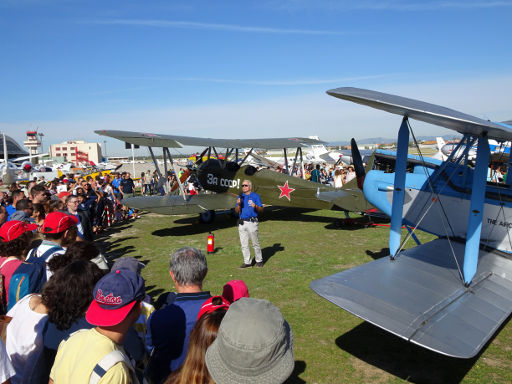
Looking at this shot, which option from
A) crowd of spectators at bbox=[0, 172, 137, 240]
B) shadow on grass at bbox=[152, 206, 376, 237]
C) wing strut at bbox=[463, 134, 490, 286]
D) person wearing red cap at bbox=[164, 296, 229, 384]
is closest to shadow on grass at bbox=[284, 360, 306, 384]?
wing strut at bbox=[463, 134, 490, 286]

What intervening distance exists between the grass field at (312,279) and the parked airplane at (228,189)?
73cm

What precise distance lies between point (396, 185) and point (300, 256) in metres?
3.35

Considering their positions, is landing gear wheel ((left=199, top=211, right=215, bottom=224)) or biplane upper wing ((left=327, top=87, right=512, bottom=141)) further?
landing gear wheel ((left=199, top=211, right=215, bottom=224))

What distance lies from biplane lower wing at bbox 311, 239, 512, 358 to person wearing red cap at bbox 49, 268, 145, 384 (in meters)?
2.23

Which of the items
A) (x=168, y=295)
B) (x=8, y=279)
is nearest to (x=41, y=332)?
(x=168, y=295)

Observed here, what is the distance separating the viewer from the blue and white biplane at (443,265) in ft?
10.8

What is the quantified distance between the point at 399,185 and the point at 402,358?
2.20 metres

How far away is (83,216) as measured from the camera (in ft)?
22.1

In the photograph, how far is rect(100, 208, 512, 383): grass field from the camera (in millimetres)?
3734

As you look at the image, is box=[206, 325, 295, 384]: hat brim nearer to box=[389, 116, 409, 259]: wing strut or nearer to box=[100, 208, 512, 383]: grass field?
box=[100, 208, 512, 383]: grass field

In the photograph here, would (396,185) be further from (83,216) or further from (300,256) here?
(83,216)

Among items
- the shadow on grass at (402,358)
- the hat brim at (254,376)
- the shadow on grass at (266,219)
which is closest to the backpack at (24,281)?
the hat brim at (254,376)

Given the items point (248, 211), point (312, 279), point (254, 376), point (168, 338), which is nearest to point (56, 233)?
point (168, 338)

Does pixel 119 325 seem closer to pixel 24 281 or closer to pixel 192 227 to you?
pixel 24 281
